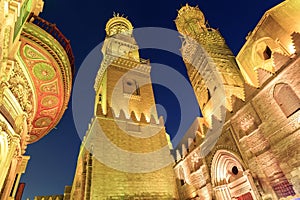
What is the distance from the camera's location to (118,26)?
29.3 metres

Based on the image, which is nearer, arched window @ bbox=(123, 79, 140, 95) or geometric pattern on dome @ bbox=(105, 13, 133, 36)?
arched window @ bbox=(123, 79, 140, 95)

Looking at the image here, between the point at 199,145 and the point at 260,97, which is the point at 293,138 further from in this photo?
the point at 199,145

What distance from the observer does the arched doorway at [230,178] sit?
10.1 metres

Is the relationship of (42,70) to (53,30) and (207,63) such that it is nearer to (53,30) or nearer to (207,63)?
(53,30)

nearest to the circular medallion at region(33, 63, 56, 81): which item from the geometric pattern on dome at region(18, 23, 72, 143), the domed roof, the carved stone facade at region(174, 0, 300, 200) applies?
the geometric pattern on dome at region(18, 23, 72, 143)

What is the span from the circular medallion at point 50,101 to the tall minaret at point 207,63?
40.3 feet

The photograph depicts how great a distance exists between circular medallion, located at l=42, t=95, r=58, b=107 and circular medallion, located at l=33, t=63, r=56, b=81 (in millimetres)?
1300

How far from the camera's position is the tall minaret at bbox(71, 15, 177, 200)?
12812 mm

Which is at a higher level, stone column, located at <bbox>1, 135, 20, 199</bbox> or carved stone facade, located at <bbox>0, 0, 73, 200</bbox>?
carved stone facade, located at <bbox>0, 0, 73, 200</bbox>

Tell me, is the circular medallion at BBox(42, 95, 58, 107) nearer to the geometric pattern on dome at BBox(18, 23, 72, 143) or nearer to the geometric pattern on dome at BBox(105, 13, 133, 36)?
the geometric pattern on dome at BBox(18, 23, 72, 143)

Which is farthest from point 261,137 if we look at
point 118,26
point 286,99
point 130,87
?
point 118,26

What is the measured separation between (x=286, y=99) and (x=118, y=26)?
83.6 ft

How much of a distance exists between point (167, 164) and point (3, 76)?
1295 cm

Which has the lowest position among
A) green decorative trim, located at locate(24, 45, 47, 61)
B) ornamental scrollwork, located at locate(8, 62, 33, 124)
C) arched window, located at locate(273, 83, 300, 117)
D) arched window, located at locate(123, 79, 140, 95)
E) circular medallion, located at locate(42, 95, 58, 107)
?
arched window, located at locate(273, 83, 300, 117)
